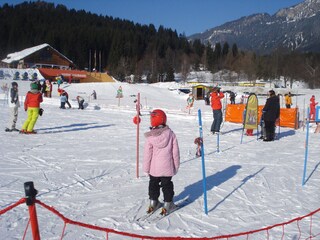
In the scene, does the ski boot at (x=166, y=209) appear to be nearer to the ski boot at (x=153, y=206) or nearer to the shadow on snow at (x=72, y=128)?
the ski boot at (x=153, y=206)

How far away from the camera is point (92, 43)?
98.0 m

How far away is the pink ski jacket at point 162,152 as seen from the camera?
506 centimetres

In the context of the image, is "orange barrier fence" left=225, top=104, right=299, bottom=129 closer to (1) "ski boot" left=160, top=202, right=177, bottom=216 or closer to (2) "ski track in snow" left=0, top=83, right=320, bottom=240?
(2) "ski track in snow" left=0, top=83, right=320, bottom=240

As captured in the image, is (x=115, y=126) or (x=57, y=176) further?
(x=115, y=126)

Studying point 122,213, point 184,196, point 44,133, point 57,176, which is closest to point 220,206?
point 184,196

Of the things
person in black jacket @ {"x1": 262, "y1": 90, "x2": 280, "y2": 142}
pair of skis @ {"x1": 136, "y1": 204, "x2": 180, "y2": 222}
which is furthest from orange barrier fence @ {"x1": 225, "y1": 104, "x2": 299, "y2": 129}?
pair of skis @ {"x1": 136, "y1": 204, "x2": 180, "y2": 222}

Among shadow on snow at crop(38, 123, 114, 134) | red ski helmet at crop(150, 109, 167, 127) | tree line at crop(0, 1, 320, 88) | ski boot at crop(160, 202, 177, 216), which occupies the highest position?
tree line at crop(0, 1, 320, 88)

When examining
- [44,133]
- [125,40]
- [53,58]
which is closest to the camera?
[44,133]

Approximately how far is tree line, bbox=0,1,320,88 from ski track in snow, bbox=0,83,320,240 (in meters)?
70.5

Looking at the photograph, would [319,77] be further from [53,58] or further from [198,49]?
[53,58]

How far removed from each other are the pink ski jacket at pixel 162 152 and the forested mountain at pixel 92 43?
76317 mm

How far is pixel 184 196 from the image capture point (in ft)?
20.3

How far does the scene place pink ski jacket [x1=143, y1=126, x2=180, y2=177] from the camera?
5.06 metres

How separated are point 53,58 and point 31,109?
63.1 m
